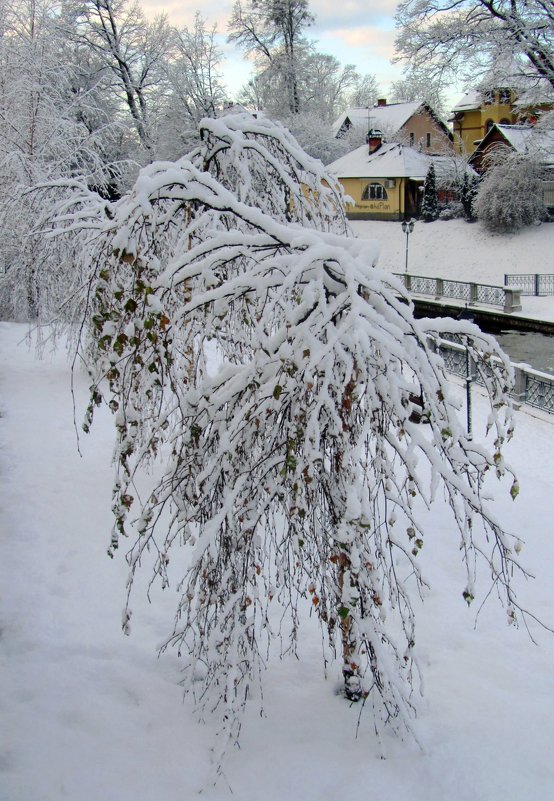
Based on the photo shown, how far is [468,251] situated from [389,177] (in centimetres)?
936

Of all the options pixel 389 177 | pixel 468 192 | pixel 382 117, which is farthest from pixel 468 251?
pixel 382 117

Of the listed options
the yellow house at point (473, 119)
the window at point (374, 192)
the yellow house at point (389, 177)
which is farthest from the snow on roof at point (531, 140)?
the window at point (374, 192)

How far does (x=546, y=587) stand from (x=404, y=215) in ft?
127

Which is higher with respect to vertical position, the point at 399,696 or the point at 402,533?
the point at 399,696

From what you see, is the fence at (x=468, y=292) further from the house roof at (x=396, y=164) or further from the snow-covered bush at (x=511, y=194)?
the house roof at (x=396, y=164)

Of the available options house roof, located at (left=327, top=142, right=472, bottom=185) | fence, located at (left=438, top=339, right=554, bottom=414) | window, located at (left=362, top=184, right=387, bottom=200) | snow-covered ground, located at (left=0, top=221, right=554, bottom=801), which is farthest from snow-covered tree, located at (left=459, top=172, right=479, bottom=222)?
snow-covered ground, located at (left=0, top=221, right=554, bottom=801)

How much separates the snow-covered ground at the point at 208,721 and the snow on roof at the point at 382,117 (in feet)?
156

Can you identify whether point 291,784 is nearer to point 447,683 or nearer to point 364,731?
point 364,731

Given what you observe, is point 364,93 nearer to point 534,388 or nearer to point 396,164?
point 396,164

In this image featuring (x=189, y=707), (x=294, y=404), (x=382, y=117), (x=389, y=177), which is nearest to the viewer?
(x=294, y=404)

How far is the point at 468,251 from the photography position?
35.4 metres

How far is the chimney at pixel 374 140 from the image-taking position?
1715 inches

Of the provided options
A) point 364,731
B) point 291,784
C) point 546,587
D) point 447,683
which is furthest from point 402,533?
point 291,784

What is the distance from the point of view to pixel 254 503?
A: 3318 mm
